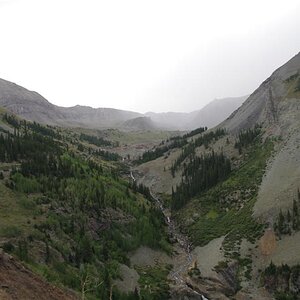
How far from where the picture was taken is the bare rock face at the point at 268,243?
80656 millimetres

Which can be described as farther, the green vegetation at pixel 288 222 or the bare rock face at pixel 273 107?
the bare rock face at pixel 273 107

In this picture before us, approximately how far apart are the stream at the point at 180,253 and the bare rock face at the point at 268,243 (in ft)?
51.4

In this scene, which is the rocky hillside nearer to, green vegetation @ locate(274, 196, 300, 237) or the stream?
green vegetation @ locate(274, 196, 300, 237)

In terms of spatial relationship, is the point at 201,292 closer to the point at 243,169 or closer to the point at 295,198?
the point at 295,198

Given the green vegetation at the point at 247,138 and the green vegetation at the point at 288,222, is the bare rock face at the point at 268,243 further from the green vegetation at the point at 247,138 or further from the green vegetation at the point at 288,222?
the green vegetation at the point at 247,138

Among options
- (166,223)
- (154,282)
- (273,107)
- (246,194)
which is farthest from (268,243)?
(273,107)

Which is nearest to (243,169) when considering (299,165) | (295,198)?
(299,165)

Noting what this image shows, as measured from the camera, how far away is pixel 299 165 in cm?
10338

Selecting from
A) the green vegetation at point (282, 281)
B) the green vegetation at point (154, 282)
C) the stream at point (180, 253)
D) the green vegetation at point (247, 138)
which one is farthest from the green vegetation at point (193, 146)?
the green vegetation at point (282, 281)

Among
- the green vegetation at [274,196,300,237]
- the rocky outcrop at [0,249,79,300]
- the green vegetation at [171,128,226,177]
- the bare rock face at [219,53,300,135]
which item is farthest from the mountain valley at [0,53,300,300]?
the green vegetation at [171,128,226,177]

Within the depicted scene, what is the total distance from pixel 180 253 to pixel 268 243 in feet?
71.2

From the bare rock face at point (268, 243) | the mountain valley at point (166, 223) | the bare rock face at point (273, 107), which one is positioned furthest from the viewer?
the bare rock face at point (273, 107)

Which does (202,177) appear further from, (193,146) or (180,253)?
(193,146)

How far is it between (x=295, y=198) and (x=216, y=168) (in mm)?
41701
